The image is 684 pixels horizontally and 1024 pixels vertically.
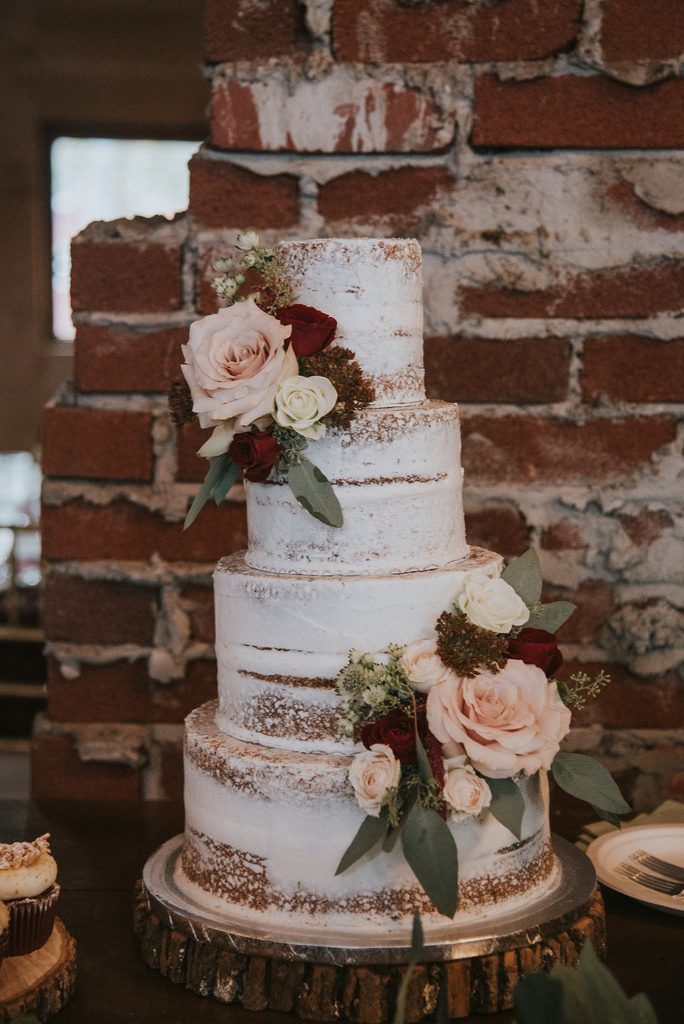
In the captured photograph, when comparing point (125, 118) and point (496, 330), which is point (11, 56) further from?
point (496, 330)

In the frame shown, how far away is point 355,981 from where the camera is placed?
950mm

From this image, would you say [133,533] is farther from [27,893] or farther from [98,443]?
[27,893]

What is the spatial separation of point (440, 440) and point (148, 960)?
52cm

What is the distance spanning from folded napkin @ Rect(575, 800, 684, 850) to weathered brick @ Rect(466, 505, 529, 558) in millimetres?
345

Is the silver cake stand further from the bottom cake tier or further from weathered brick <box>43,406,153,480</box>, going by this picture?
weathered brick <box>43,406,153,480</box>

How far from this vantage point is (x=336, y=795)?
1002 mm

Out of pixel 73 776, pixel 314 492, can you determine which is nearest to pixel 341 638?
pixel 314 492

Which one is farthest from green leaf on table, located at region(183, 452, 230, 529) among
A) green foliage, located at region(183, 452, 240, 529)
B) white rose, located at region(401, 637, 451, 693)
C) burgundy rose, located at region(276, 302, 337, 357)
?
white rose, located at region(401, 637, 451, 693)

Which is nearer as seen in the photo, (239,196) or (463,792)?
(463,792)

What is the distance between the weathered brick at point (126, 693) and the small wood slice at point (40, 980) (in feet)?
1.77

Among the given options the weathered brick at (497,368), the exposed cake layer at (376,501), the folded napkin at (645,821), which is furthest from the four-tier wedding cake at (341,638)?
the weathered brick at (497,368)

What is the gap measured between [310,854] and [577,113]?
3.04ft

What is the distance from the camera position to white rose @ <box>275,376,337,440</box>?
0.99 m

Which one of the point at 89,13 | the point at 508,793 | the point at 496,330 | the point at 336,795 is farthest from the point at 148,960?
the point at 89,13
